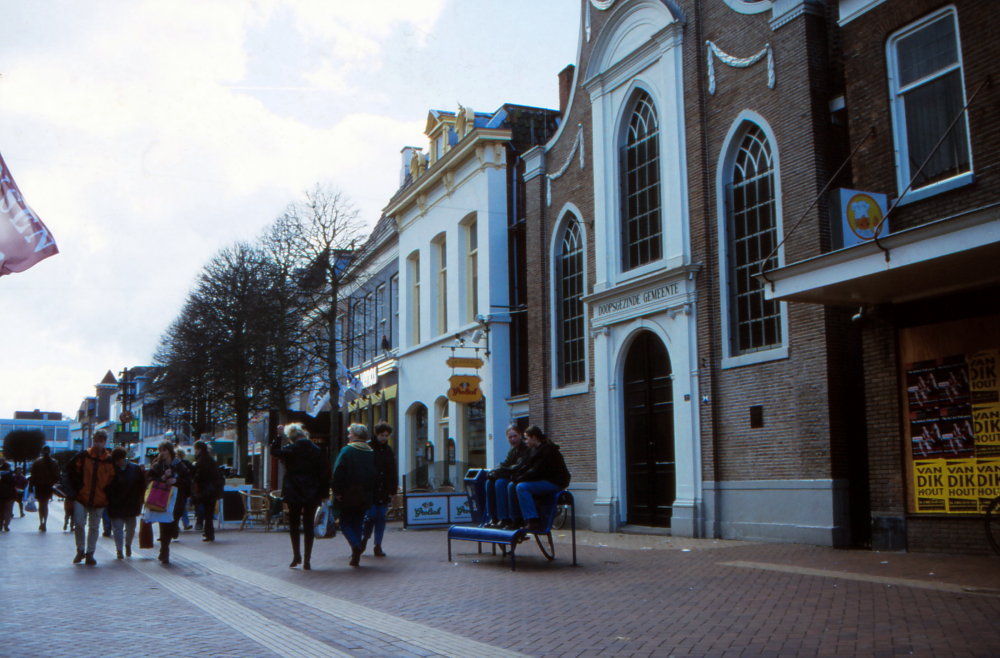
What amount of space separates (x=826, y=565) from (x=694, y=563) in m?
1.51

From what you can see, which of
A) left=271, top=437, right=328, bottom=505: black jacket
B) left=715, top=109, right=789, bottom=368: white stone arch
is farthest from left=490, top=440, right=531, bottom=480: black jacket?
left=715, top=109, right=789, bottom=368: white stone arch

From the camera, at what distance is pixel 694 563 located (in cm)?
1140

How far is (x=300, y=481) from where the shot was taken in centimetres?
1181

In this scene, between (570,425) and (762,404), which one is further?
(570,425)

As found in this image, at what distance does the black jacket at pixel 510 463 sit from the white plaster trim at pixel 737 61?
23.3 ft

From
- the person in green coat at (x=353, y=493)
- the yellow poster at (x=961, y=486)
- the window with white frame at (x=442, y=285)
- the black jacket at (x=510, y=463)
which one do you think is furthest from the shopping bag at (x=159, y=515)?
the window with white frame at (x=442, y=285)

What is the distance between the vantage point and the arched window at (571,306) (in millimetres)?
19953

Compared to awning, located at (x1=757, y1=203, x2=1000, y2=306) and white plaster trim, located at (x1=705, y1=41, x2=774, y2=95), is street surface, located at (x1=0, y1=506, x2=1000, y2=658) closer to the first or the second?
awning, located at (x1=757, y1=203, x2=1000, y2=306)

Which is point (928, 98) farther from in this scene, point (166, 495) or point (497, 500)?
point (166, 495)

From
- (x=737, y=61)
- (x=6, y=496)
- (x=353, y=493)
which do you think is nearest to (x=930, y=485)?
(x=353, y=493)

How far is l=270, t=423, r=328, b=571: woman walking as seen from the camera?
11.8m

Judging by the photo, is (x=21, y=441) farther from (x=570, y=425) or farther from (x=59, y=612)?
(x=59, y=612)

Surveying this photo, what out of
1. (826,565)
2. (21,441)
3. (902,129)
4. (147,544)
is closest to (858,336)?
(902,129)

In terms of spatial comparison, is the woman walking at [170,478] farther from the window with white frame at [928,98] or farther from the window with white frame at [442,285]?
the window with white frame at [442,285]
